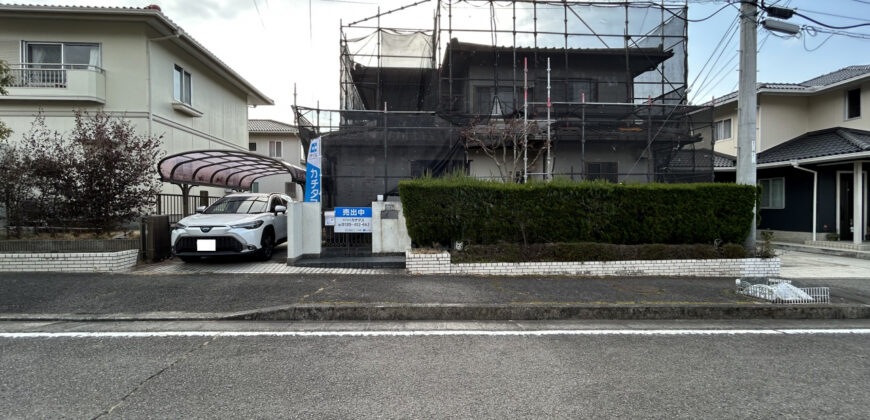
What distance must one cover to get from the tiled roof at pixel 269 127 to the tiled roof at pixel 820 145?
78.2 feet

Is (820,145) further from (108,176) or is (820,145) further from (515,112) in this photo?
(108,176)

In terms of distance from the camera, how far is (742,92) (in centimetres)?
764

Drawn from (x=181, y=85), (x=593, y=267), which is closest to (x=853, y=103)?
(x=593, y=267)

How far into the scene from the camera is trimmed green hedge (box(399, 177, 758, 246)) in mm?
7531

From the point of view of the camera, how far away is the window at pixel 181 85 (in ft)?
43.5

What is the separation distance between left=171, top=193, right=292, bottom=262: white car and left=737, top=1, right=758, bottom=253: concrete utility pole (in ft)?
28.7

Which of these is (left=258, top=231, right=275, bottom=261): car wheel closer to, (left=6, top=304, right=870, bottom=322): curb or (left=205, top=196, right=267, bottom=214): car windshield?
(left=205, top=196, right=267, bottom=214): car windshield

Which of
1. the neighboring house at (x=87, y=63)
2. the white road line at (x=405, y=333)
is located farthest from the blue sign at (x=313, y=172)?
the neighboring house at (x=87, y=63)

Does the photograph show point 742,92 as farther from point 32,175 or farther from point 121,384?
point 32,175

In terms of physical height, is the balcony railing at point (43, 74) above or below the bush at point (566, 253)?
above

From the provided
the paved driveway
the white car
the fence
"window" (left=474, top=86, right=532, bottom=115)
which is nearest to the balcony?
the fence

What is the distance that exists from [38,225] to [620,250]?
10.6 meters

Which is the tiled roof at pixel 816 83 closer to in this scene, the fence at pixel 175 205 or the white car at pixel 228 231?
the white car at pixel 228 231

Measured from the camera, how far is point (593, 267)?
7.32m
